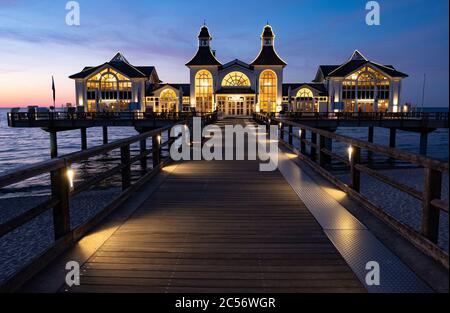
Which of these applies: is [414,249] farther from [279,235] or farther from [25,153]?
[25,153]

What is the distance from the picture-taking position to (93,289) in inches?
125

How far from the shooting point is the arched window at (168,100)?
54812 millimetres

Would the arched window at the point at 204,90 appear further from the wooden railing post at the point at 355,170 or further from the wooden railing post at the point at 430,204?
the wooden railing post at the point at 430,204

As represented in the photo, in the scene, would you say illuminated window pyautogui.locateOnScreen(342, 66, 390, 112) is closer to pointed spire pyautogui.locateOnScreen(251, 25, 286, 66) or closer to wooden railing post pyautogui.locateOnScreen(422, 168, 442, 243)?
pointed spire pyautogui.locateOnScreen(251, 25, 286, 66)

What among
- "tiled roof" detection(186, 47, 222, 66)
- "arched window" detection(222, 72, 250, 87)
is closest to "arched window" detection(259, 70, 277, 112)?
"arched window" detection(222, 72, 250, 87)

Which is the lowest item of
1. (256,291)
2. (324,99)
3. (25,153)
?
(25,153)

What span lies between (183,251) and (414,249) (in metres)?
2.56

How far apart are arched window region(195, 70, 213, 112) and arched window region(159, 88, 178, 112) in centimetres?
358

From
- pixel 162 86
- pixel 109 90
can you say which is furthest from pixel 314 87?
pixel 109 90

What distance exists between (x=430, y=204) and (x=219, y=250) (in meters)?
2.31

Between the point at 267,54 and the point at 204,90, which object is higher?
the point at 267,54

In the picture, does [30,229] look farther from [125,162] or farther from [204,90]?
[204,90]

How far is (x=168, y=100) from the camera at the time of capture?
181ft

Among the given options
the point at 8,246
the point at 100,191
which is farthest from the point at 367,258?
the point at 100,191
